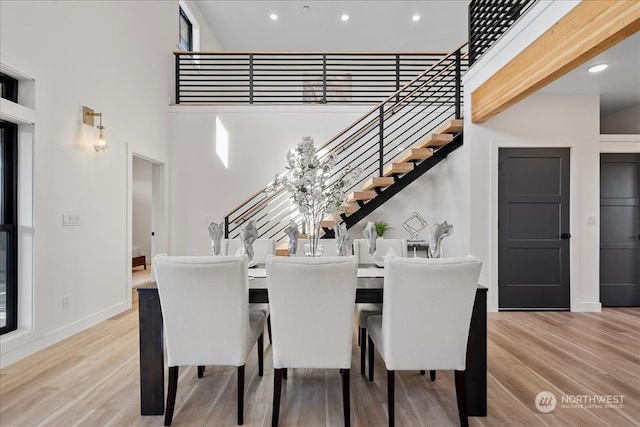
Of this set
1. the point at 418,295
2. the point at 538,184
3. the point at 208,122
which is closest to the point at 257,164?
the point at 208,122

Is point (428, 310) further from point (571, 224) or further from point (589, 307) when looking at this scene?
point (589, 307)

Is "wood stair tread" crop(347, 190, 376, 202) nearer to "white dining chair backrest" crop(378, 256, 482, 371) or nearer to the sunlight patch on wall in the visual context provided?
the sunlight patch on wall

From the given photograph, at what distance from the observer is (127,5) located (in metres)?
4.35

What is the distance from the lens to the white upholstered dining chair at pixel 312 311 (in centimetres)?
175


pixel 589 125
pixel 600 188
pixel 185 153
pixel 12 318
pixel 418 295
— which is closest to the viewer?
pixel 418 295

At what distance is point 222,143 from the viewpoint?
19.0 feet

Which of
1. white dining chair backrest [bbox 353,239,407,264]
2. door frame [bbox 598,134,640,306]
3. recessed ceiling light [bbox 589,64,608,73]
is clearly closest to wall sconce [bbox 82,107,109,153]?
white dining chair backrest [bbox 353,239,407,264]

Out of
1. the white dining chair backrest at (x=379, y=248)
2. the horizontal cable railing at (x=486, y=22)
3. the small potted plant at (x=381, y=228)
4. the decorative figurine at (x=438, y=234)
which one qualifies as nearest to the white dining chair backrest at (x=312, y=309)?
the decorative figurine at (x=438, y=234)

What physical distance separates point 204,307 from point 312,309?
0.59 meters

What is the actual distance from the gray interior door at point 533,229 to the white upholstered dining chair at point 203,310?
11.4ft

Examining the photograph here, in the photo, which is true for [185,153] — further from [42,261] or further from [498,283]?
[498,283]

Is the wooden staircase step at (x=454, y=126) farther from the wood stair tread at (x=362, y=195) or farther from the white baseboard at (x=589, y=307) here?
the white baseboard at (x=589, y=307)

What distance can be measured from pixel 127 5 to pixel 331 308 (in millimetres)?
4781

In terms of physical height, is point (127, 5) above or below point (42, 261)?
above
